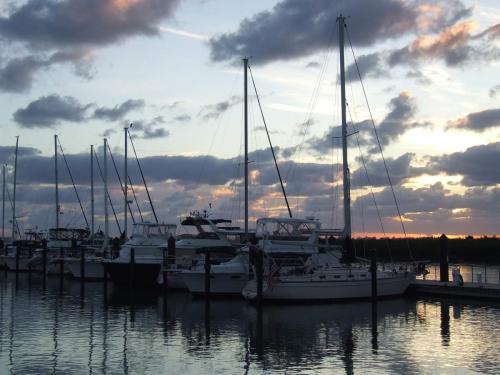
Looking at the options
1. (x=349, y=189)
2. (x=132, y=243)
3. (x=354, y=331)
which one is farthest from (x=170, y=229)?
(x=354, y=331)

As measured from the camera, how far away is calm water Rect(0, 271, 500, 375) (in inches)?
855

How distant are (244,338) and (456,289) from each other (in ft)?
60.5

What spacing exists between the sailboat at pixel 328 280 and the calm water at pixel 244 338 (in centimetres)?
90

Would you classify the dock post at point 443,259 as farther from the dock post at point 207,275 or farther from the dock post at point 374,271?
the dock post at point 207,275

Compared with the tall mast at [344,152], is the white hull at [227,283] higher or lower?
lower

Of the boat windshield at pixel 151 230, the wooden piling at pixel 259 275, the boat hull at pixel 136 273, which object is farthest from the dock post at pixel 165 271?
the wooden piling at pixel 259 275

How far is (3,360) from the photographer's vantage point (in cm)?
2212

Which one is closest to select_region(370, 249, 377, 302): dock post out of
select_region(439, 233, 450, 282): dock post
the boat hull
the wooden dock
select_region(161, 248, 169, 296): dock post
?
the wooden dock

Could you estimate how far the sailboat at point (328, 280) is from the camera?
3781 centimetres

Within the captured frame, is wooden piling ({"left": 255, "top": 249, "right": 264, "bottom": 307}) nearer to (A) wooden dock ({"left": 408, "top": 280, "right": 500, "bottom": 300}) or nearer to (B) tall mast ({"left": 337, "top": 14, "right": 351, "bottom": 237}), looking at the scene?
(B) tall mast ({"left": 337, "top": 14, "right": 351, "bottom": 237})

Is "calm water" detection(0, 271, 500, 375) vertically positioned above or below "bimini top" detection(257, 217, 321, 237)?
below

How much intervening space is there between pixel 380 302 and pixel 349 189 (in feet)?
23.2

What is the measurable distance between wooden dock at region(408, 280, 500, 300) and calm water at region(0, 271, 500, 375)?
3.62ft

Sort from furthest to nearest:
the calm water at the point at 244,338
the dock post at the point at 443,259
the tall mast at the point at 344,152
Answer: the dock post at the point at 443,259 → the tall mast at the point at 344,152 → the calm water at the point at 244,338
